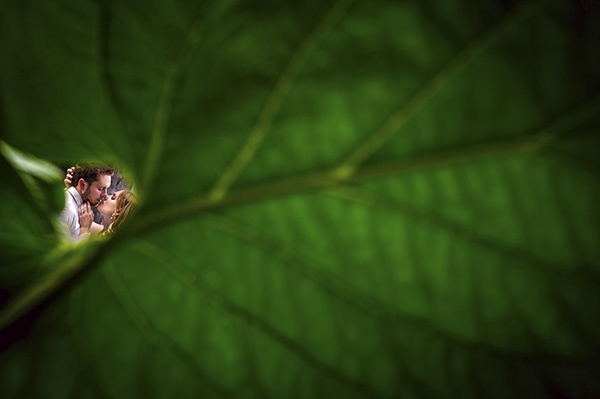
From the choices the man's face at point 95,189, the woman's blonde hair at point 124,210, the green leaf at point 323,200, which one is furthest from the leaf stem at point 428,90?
Answer: the man's face at point 95,189

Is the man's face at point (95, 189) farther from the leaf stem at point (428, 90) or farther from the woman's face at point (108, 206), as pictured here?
the leaf stem at point (428, 90)

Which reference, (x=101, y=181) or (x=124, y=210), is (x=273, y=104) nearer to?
(x=124, y=210)

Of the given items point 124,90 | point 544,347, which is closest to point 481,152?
point 544,347

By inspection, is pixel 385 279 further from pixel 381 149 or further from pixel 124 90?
pixel 124 90

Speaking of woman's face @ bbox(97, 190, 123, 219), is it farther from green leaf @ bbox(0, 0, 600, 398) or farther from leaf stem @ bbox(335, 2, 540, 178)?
leaf stem @ bbox(335, 2, 540, 178)

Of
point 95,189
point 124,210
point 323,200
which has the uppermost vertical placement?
point 95,189

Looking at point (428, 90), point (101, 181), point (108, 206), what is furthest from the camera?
point (108, 206)

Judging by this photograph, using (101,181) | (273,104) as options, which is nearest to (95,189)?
(101,181)

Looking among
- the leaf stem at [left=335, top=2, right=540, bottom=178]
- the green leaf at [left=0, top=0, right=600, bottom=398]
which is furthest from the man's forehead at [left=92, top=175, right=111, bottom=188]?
the leaf stem at [left=335, top=2, right=540, bottom=178]

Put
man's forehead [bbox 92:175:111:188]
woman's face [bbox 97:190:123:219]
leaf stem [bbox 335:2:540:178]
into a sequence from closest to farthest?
1. leaf stem [bbox 335:2:540:178]
2. man's forehead [bbox 92:175:111:188]
3. woman's face [bbox 97:190:123:219]

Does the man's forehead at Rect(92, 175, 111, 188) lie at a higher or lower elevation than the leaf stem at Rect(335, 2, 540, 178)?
higher

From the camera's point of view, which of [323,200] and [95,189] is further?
[95,189]
